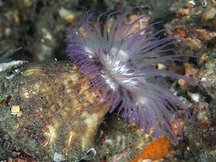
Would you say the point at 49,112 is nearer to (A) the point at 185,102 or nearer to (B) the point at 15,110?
(B) the point at 15,110

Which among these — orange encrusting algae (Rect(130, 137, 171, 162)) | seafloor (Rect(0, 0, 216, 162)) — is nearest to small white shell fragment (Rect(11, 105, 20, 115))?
seafloor (Rect(0, 0, 216, 162))

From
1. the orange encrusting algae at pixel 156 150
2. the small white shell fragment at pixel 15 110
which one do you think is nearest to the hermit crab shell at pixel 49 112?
the small white shell fragment at pixel 15 110

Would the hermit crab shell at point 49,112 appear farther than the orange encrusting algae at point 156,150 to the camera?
No

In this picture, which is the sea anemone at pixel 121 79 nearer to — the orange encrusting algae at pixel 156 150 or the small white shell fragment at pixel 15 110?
the orange encrusting algae at pixel 156 150

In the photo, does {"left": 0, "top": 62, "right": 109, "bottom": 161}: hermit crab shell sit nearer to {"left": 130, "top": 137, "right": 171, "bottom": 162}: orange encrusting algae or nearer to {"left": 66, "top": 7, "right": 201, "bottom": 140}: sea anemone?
{"left": 66, "top": 7, "right": 201, "bottom": 140}: sea anemone

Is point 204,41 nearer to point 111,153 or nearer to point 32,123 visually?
point 111,153

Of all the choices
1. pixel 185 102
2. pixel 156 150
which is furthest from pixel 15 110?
pixel 185 102
